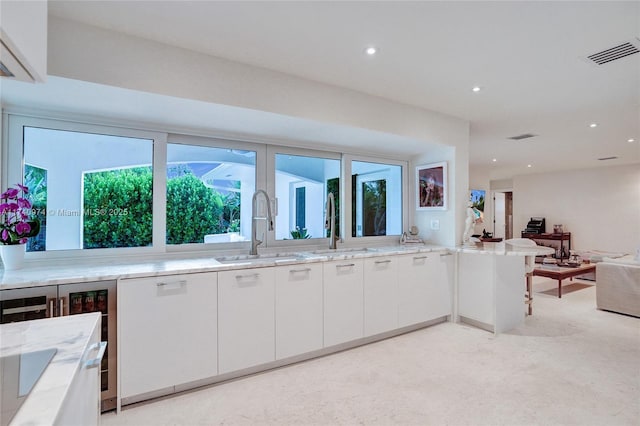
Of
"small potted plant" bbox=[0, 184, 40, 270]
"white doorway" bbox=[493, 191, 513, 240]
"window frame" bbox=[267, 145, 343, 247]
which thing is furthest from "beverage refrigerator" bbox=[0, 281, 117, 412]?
"white doorway" bbox=[493, 191, 513, 240]

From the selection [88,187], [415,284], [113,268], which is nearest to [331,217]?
[415,284]

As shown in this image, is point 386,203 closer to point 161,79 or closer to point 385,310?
point 385,310

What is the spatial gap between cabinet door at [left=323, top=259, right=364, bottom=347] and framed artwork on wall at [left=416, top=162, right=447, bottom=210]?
1.49 meters

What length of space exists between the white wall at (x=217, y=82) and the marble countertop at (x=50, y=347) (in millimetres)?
1457

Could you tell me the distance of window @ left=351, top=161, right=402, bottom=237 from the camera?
12.8 feet

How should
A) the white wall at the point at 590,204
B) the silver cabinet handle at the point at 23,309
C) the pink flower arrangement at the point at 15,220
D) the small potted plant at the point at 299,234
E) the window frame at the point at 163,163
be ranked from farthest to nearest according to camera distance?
the white wall at the point at 590,204 → the small potted plant at the point at 299,234 → the window frame at the point at 163,163 → the pink flower arrangement at the point at 15,220 → the silver cabinet handle at the point at 23,309

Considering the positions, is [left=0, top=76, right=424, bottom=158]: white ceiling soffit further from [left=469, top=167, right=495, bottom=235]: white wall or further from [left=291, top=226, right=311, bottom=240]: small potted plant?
[left=469, top=167, right=495, bottom=235]: white wall

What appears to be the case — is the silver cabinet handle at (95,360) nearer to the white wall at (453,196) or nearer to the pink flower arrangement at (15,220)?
the pink flower arrangement at (15,220)

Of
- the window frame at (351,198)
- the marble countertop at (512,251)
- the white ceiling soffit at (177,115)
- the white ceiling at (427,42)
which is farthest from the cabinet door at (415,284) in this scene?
the white ceiling at (427,42)

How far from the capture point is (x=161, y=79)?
213 cm

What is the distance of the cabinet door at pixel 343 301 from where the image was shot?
→ 283cm

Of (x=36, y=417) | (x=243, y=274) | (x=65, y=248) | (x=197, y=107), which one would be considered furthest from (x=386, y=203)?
(x=36, y=417)

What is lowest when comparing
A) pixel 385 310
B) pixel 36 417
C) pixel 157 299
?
pixel 385 310

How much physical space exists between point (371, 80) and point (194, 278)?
2.10m
